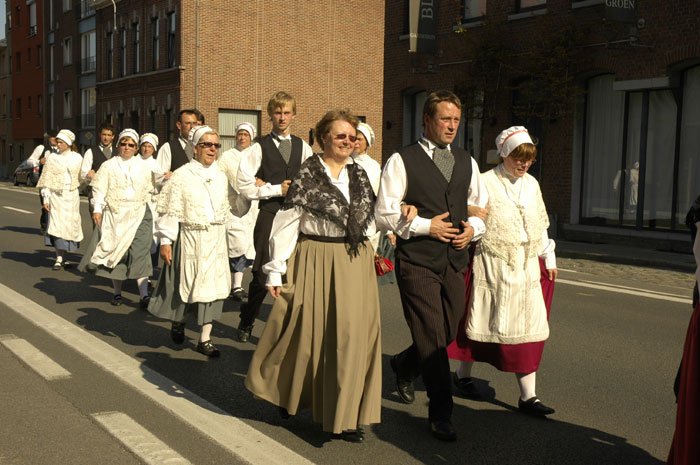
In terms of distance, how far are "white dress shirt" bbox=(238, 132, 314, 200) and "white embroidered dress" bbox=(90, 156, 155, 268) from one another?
3.01m

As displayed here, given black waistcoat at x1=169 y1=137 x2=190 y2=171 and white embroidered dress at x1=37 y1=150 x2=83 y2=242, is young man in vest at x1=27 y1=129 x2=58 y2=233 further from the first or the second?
black waistcoat at x1=169 y1=137 x2=190 y2=171

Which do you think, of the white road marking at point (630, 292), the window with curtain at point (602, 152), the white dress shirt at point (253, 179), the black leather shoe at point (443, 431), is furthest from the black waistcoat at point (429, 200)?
the window with curtain at point (602, 152)

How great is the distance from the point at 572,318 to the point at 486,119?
12.7 meters

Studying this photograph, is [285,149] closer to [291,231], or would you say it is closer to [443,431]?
[291,231]

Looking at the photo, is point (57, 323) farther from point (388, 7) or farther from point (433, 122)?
point (388, 7)

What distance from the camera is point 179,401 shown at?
212 inches

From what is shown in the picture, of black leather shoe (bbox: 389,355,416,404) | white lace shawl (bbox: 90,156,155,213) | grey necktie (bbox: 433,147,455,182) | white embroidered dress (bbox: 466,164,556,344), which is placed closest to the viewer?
grey necktie (bbox: 433,147,455,182)

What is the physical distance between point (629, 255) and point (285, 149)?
9916 millimetres

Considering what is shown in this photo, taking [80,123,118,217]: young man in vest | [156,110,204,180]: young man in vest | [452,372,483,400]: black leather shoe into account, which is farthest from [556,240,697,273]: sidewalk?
[452,372,483,400]: black leather shoe

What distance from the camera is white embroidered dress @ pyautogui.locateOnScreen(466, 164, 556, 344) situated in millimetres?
5148

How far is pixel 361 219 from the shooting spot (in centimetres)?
477

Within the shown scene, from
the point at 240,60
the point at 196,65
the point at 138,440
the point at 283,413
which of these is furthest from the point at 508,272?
the point at 240,60

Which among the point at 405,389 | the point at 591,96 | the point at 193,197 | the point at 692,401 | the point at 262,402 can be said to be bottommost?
the point at 262,402

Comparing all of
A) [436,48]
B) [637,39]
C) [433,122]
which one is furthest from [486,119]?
[433,122]
